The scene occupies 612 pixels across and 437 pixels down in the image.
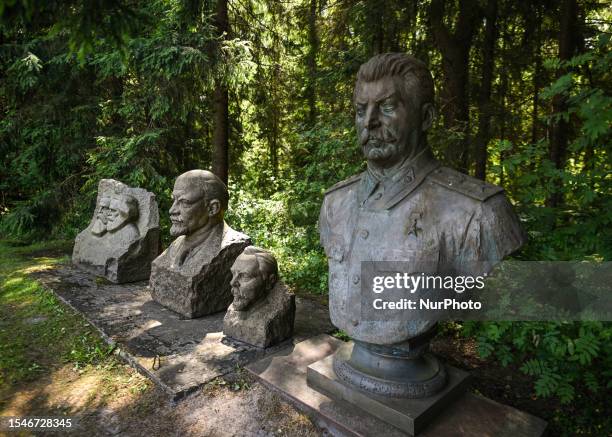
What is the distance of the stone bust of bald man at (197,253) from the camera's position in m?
4.12

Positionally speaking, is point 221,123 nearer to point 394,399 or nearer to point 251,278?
point 251,278

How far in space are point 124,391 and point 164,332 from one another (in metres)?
0.80

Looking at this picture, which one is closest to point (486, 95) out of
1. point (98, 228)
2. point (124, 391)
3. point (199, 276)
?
point (199, 276)

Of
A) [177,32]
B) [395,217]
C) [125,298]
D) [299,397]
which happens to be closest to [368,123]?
[395,217]

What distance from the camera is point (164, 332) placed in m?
3.77

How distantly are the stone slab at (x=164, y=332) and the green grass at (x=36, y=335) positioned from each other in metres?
0.12

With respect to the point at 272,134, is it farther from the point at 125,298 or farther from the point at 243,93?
the point at 125,298

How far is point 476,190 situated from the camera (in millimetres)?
2254

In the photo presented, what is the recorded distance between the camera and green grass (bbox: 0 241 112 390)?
337 centimetres

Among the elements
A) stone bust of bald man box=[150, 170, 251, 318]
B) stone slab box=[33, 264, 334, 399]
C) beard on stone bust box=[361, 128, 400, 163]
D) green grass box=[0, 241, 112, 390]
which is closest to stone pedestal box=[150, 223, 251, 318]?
stone bust of bald man box=[150, 170, 251, 318]

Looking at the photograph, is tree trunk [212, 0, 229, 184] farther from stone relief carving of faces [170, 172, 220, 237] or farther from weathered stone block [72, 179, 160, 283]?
stone relief carving of faces [170, 172, 220, 237]

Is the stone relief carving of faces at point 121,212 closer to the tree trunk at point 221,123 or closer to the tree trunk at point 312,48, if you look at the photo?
the tree trunk at point 221,123

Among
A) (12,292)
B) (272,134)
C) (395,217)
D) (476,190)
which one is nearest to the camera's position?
(476,190)

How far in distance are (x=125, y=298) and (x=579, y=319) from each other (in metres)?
4.40
